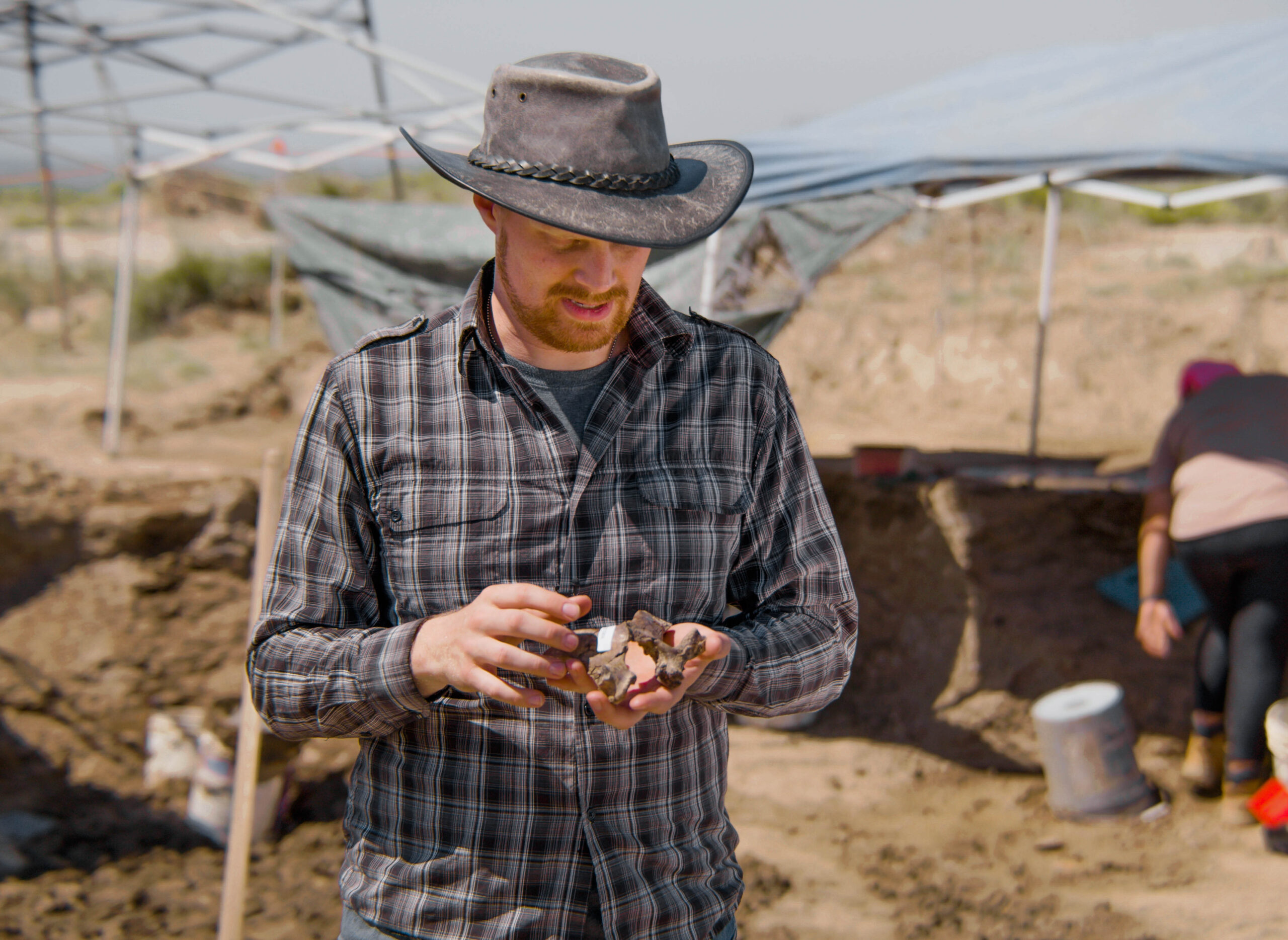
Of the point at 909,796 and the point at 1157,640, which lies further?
the point at 909,796

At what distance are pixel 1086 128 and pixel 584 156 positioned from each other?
4180 mm

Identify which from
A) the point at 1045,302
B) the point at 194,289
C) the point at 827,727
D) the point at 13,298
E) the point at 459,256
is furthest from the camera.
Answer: the point at 194,289

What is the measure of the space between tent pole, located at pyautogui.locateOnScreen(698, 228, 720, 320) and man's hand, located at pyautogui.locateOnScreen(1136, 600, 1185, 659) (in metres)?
2.51

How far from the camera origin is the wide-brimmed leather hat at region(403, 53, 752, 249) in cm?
131

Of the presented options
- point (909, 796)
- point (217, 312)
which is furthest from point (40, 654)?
point (217, 312)

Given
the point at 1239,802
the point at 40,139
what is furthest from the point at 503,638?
the point at 40,139

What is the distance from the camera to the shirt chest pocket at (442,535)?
1.37 m

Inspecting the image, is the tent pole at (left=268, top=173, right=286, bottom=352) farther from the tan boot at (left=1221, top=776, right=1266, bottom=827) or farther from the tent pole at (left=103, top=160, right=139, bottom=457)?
the tan boot at (left=1221, top=776, right=1266, bottom=827)

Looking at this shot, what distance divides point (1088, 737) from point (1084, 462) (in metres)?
3.46

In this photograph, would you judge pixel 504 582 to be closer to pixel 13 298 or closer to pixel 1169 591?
pixel 1169 591

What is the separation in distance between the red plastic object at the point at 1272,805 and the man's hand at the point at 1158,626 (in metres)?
0.61

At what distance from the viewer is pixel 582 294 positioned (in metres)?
1.37

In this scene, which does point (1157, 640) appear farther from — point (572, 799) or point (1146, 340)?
point (1146, 340)

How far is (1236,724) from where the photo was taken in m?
4.01
